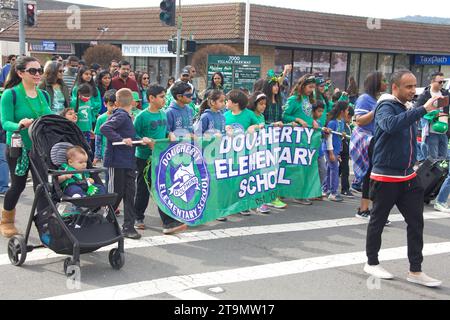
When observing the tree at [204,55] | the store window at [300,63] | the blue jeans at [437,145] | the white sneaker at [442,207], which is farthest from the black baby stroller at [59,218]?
the store window at [300,63]

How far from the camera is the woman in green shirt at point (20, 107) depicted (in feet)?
19.4

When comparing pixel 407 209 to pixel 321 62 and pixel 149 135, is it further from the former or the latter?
pixel 321 62

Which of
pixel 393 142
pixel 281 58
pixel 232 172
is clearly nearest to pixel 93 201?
pixel 232 172

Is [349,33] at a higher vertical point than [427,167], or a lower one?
higher

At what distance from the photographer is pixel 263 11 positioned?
886 inches

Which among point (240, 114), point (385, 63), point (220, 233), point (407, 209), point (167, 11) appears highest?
point (167, 11)

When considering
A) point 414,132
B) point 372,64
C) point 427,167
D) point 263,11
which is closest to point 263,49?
point 263,11

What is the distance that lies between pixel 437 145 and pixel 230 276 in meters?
5.11

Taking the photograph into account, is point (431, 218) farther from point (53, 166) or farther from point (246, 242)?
point (53, 166)

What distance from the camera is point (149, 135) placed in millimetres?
6699

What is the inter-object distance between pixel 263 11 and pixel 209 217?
16987mm

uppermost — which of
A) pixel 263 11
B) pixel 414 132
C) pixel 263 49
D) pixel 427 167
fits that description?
pixel 263 11

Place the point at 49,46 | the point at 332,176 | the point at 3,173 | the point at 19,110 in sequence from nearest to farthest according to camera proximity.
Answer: the point at 19,110, the point at 3,173, the point at 332,176, the point at 49,46
